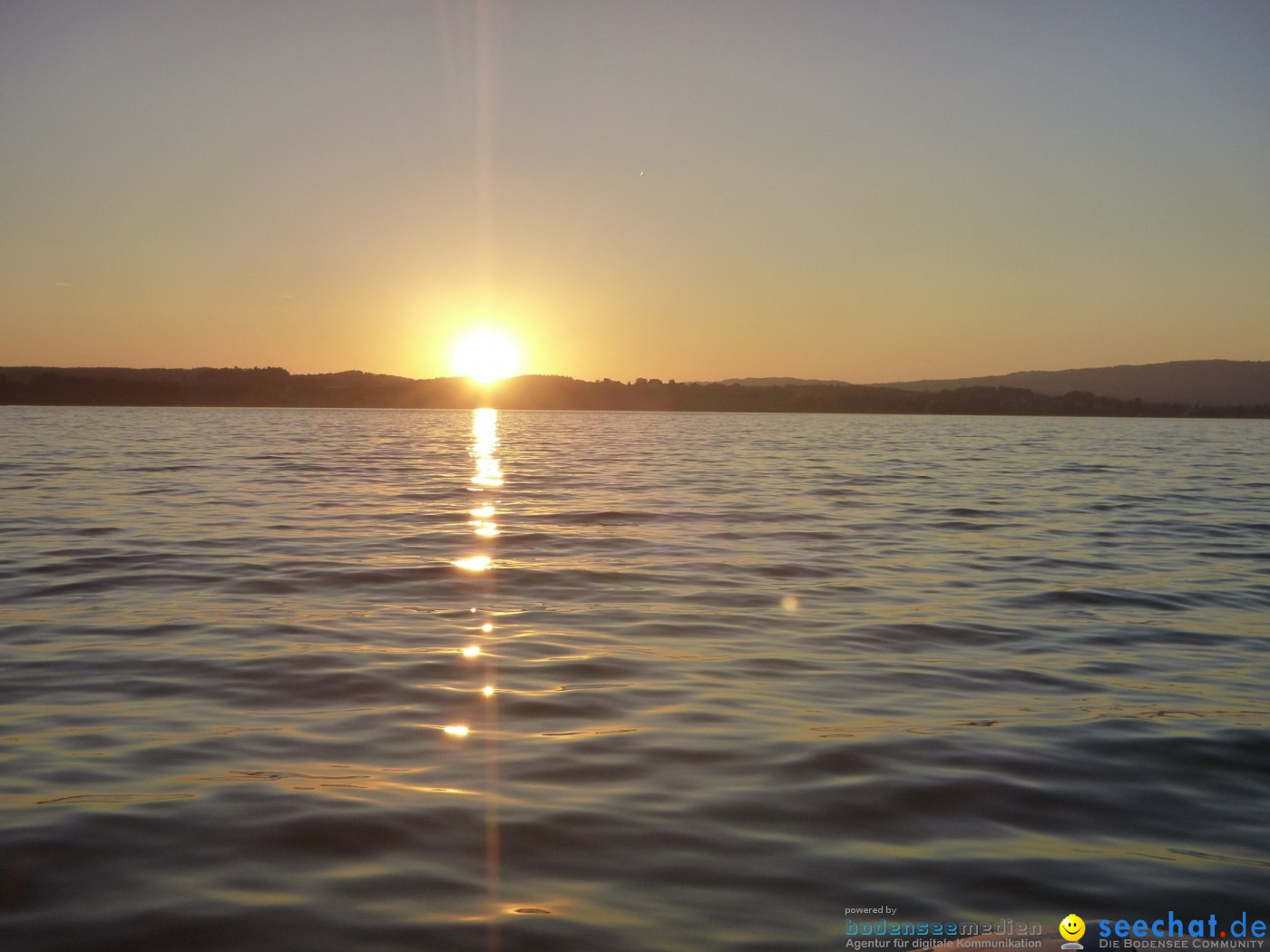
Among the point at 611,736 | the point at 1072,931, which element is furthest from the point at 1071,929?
the point at 611,736

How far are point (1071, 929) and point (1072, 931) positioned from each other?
0.03 meters

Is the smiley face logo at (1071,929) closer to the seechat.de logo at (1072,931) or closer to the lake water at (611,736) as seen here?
the seechat.de logo at (1072,931)

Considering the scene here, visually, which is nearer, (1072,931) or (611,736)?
(1072,931)

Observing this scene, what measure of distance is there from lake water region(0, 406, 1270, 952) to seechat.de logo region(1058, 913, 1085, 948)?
1.45 feet

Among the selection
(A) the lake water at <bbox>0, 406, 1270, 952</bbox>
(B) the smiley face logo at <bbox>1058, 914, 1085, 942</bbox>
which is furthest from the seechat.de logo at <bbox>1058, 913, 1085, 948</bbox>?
(A) the lake water at <bbox>0, 406, 1270, 952</bbox>

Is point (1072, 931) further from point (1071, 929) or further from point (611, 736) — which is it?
point (611, 736)

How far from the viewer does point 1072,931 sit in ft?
12.7

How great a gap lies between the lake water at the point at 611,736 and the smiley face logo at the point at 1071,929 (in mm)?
459

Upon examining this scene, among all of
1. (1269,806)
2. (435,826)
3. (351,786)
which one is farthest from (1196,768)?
(351,786)

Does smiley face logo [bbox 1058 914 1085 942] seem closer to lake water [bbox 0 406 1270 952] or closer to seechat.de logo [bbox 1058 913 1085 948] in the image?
seechat.de logo [bbox 1058 913 1085 948]

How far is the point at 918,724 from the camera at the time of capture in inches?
283

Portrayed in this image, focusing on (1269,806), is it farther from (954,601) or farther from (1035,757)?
(954,601)

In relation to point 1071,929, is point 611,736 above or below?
below

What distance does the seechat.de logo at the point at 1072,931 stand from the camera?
3.48 m
